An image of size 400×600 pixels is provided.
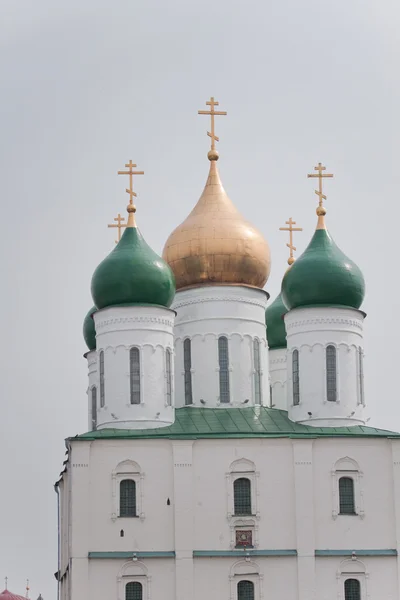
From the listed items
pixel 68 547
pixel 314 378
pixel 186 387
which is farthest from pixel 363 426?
pixel 68 547

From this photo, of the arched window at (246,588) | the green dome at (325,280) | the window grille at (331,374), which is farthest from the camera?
the green dome at (325,280)

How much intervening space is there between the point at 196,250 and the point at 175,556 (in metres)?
8.57

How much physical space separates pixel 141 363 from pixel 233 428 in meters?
2.71

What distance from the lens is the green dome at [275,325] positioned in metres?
52.3

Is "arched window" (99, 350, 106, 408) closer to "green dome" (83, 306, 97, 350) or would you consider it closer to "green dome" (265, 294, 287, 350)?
"green dome" (83, 306, 97, 350)

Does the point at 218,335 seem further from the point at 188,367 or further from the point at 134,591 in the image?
the point at 134,591

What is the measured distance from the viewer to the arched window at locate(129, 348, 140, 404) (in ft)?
147

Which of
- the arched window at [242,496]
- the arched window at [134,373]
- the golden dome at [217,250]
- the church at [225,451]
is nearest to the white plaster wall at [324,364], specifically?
the church at [225,451]

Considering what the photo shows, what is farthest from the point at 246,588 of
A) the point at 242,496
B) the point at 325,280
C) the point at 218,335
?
the point at 325,280

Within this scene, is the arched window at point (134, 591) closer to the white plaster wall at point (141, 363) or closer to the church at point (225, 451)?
the church at point (225, 451)

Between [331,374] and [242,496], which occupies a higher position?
[331,374]

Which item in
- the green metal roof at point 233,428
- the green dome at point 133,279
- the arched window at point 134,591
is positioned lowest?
the arched window at point 134,591

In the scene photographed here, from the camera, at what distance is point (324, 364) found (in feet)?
150

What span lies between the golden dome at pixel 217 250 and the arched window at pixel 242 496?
6.05 metres
